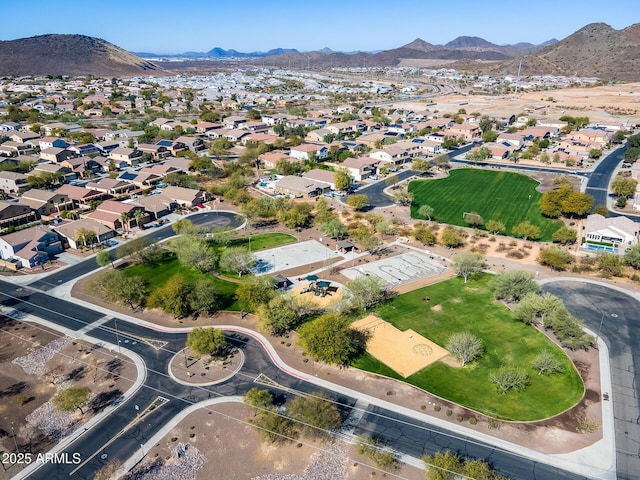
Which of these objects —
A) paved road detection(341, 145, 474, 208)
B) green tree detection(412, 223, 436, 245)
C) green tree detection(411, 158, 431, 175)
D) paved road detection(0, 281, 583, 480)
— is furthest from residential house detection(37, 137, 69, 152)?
green tree detection(412, 223, 436, 245)

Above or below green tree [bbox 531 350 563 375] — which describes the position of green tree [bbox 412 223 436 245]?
above

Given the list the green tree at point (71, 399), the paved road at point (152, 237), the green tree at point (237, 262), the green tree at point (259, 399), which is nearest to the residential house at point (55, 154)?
the paved road at point (152, 237)

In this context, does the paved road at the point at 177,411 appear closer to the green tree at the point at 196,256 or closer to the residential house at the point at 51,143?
the green tree at the point at 196,256

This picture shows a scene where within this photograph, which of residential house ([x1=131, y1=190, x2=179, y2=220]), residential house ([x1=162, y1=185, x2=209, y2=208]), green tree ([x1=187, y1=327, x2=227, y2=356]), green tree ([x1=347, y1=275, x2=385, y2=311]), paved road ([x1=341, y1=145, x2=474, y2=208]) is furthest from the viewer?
paved road ([x1=341, y1=145, x2=474, y2=208])

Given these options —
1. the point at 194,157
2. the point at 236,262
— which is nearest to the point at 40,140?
the point at 194,157

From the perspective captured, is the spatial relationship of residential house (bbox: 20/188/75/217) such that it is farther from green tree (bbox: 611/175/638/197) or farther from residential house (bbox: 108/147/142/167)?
green tree (bbox: 611/175/638/197)

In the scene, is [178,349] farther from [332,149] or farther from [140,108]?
[140,108]
